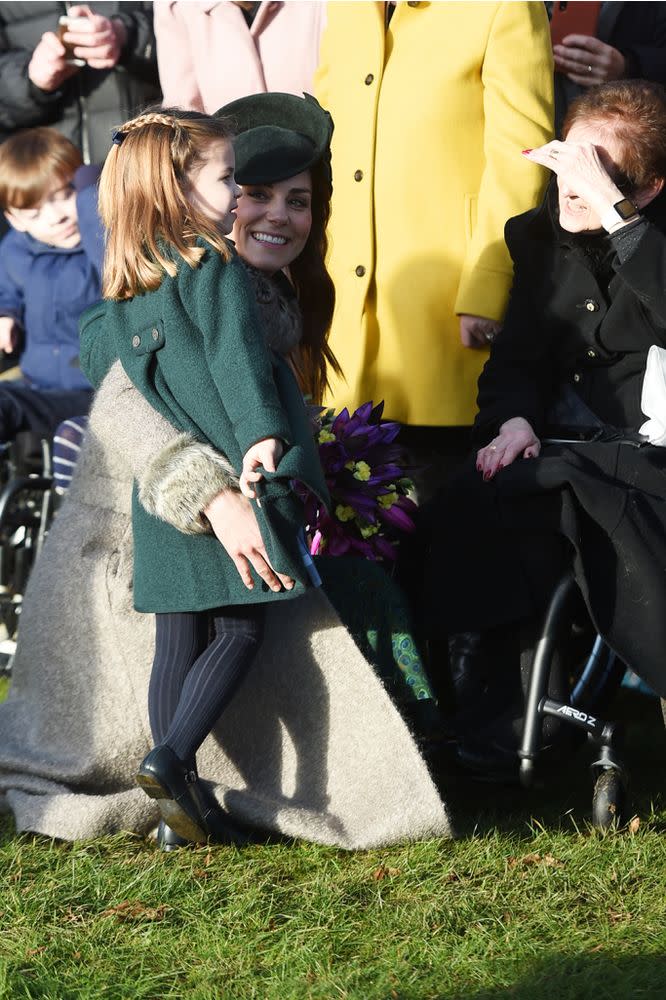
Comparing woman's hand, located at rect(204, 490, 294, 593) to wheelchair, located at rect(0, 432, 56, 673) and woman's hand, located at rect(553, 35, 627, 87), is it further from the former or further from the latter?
woman's hand, located at rect(553, 35, 627, 87)

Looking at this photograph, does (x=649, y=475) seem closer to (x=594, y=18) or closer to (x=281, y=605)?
(x=281, y=605)

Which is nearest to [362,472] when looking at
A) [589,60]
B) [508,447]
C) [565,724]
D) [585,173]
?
[508,447]

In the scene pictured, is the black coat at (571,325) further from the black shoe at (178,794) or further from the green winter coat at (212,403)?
the black shoe at (178,794)

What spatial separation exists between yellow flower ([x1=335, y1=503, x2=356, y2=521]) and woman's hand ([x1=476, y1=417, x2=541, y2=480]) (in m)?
0.31

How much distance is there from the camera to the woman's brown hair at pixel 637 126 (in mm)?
3123

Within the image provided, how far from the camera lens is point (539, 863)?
2.88 metres

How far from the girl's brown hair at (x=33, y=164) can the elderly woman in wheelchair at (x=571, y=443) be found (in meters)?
2.10

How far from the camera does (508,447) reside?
3148 millimetres

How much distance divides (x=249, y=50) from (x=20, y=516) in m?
1.62

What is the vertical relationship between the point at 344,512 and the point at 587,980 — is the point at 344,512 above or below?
above

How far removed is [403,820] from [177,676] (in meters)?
0.55

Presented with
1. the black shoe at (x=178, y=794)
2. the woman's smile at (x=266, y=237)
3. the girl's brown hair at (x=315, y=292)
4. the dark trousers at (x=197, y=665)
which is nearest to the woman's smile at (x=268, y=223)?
the woman's smile at (x=266, y=237)

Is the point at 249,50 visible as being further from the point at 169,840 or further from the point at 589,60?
the point at 169,840

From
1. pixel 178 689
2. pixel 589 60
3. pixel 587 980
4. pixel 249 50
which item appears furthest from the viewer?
pixel 249 50
